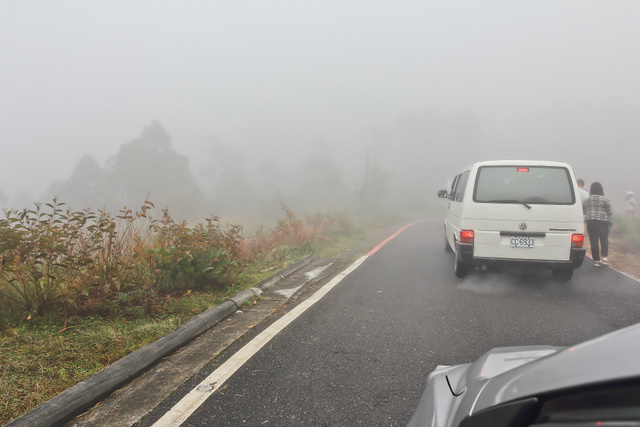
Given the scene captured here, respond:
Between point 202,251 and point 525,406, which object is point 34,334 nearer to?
point 202,251

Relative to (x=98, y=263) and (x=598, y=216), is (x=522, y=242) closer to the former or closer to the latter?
(x=598, y=216)

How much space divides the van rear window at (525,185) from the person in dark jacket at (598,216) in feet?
6.91

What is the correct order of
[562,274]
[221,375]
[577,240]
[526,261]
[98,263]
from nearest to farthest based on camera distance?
[221,375] → [98,263] → [577,240] → [526,261] → [562,274]

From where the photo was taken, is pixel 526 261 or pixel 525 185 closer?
pixel 526 261

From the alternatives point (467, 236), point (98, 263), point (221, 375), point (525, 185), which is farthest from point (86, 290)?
point (525, 185)

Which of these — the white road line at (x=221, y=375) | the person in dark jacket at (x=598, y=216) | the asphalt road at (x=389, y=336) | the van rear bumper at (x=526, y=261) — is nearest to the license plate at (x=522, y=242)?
the van rear bumper at (x=526, y=261)

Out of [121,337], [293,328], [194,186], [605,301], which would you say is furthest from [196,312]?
[194,186]

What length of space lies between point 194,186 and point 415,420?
8044 centimetres

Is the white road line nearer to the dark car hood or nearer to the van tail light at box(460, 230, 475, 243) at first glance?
the dark car hood

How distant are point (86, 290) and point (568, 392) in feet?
13.8

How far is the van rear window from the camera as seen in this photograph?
17.9 feet

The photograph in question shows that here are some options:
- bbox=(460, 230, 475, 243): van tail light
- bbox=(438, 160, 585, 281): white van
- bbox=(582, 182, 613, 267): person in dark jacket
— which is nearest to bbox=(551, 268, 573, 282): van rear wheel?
bbox=(438, 160, 585, 281): white van

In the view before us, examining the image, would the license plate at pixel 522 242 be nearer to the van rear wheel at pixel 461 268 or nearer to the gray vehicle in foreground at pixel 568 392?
the van rear wheel at pixel 461 268

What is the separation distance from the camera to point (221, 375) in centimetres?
299
